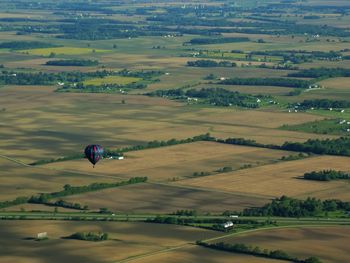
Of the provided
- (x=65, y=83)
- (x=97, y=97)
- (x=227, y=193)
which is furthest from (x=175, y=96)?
(x=227, y=193)

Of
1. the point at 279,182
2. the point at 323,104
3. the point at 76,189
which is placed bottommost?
the point at 76,189

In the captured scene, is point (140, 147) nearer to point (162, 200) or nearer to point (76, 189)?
point (76, 189)

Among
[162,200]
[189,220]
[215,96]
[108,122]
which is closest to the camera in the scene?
[189,220]

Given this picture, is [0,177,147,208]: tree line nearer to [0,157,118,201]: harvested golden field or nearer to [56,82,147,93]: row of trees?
[0,157,118,201]: harvested golden field

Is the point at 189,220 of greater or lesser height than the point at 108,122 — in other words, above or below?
below

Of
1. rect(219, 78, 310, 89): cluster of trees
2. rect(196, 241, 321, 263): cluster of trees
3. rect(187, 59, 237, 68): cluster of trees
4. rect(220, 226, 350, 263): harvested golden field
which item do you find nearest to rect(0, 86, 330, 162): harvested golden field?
rect(219, 78, 310, 89): cluster of trees

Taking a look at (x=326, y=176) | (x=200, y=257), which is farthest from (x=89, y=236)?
(x=326, y=176)
